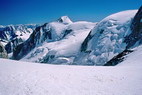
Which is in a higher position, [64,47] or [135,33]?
[135,33]

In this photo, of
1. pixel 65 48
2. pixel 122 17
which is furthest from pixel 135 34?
pixel 65 48

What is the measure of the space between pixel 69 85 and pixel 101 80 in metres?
3.44

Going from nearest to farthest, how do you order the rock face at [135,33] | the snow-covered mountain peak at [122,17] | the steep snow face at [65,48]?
the rock face at [135,33] < the snow-covered mountain peak at [122,17] < the steep snow face at [65,48]

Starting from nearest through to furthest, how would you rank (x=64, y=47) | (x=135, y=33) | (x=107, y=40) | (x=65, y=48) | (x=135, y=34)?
(x=135, y=34)
(x=135, y=33)
(x=107, y=40)
(x=65, y=48)
(x=64, y=47)

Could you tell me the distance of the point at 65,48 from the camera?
14350 cm

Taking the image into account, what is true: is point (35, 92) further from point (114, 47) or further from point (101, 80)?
point (114, 47)

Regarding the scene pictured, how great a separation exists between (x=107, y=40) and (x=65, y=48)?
1948 inches

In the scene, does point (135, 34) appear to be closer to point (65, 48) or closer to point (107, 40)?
point (107, 40)

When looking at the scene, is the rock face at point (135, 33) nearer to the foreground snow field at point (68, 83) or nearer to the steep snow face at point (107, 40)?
the steep snow face at point (107, 40)

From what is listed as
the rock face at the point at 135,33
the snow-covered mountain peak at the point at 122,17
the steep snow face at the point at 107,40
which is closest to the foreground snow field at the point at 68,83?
the rock face at the point at 135,33

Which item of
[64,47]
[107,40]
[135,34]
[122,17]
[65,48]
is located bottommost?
[65,48]

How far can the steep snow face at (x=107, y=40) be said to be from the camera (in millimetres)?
91688

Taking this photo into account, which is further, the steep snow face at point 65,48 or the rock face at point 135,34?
the steep snow face at point 65,48

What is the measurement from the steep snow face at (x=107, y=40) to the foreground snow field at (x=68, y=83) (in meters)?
68.8
